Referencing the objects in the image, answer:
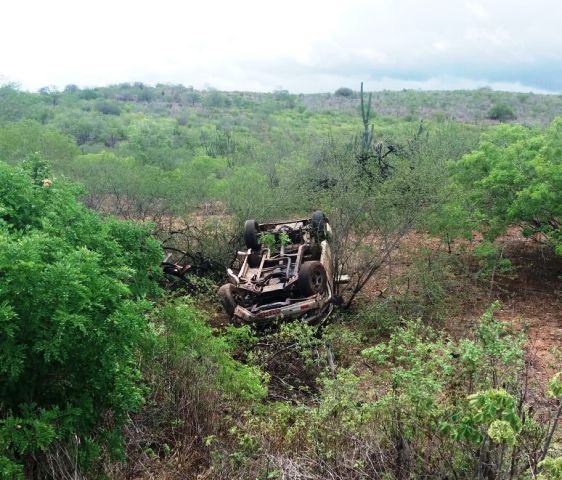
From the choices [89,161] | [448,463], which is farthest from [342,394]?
[89,161]

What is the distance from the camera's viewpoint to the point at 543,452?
3.97 metres

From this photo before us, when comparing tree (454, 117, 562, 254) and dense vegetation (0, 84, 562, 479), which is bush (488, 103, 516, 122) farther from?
tree (454, 117, 562, 254)

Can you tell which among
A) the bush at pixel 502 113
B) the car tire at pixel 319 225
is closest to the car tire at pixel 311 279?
the car tire at pixel 319 225

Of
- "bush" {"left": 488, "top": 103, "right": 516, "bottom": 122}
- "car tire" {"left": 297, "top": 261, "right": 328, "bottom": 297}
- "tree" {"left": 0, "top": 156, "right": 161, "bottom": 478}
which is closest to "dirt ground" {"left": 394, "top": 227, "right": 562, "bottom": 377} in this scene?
"car tire" {"left": 297, "top": 261, "right": 328, "bottom": 297}

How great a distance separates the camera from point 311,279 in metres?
11.1

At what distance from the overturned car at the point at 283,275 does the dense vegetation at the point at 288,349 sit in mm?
532

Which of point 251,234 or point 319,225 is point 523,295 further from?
point 251,234

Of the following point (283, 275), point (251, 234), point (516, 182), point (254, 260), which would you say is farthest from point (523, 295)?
point (251, 234)

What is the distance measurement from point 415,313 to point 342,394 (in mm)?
6687

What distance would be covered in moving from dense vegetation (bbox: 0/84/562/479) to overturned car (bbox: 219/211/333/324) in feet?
1.75

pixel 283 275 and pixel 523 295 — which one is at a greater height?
pixel 283 275

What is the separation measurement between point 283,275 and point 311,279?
831 mm

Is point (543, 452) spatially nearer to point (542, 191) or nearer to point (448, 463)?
point (448, 463)

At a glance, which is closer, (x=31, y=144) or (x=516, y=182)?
(x=516, y=182)
